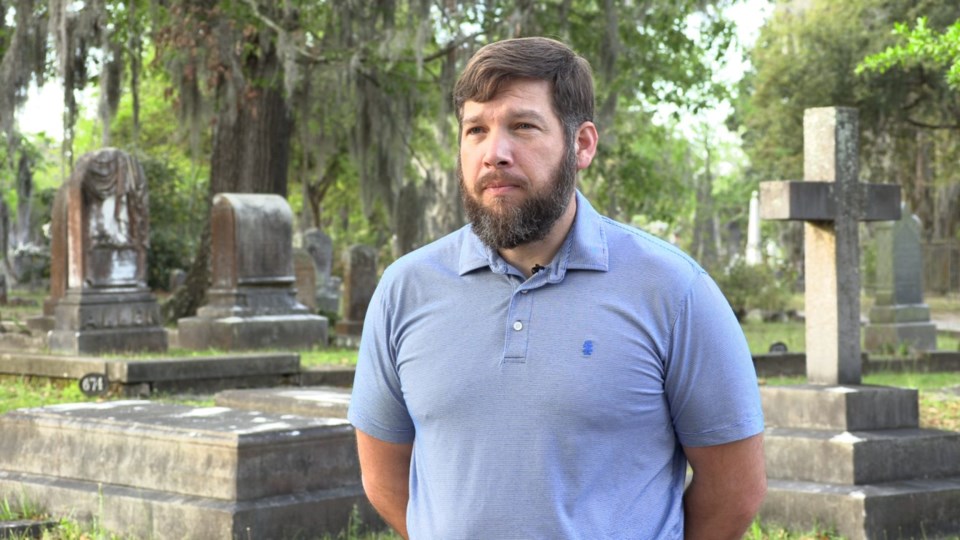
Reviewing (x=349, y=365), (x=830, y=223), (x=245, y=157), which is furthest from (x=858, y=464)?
(x=245, y=157)

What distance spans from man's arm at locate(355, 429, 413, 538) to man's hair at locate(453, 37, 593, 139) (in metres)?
0.76

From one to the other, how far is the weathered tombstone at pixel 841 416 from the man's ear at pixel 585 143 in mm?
4530

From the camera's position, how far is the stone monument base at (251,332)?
15438 mm

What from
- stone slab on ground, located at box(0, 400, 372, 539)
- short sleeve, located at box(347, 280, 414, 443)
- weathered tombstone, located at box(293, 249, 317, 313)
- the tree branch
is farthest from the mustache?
the tree branch

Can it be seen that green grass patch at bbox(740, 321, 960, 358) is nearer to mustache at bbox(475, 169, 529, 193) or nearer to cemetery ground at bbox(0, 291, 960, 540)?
cemetery ground at bbox(0, 291, 960, 540)

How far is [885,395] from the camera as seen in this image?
24.5 ft

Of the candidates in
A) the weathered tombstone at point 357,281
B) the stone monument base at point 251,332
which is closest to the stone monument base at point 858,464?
the stone monument base at point 251,332

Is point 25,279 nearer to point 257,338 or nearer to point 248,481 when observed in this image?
point 257,338

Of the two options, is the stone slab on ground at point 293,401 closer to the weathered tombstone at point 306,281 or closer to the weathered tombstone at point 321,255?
the weathered tombstone at point 306,281

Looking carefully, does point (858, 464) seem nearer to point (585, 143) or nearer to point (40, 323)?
point (585, 143)

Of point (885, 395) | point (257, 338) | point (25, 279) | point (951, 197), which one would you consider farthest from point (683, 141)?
point (885, 395)

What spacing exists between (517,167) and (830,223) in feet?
19.2

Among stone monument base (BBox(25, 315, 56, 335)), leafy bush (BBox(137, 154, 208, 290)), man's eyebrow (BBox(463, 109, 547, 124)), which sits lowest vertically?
stone monument base (BBox(25, 315, 56, 335))

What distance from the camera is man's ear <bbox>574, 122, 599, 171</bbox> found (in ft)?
8.81
